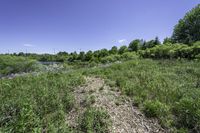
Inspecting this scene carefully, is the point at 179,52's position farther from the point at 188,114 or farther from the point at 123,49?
the point at 123,49

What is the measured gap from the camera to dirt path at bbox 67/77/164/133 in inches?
141

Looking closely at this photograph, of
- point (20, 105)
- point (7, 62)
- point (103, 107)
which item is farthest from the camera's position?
point (7, 62)

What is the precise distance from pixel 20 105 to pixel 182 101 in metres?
4.27

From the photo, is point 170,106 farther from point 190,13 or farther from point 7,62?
point 190,13

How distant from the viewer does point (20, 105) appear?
3.80m

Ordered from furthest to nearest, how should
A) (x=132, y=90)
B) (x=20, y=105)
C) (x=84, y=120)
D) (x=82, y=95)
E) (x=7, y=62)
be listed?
(x=7, y=62)
(x=132, y=90)
(x=82, y=95)
(x=20, y=105)
(x=84, y=120)

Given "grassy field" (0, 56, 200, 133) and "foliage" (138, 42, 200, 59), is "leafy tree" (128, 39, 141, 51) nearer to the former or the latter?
"foliage" (138, 42, 200, 59)

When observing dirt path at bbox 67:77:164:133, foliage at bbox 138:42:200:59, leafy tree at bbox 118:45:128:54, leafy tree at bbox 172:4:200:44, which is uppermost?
leafy tree at bbox 172:4:200:44

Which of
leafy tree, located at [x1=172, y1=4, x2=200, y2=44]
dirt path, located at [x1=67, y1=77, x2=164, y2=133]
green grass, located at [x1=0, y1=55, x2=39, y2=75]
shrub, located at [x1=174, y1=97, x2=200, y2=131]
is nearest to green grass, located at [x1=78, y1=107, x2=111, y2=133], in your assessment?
dirt path, located at [x1=67, y1=77, x2=164, y2=133]

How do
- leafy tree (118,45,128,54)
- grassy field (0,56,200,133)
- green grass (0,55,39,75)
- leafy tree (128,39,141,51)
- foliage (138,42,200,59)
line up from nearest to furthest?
grassy field (0,56,200,133) < foliage (138,42,200,59) < green grass (0,55,39,75) < leafy tree (128,39,141,51) < leafy tree (118,45,128,54)

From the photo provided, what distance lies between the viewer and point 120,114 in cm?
404

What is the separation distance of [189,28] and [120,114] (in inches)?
1447

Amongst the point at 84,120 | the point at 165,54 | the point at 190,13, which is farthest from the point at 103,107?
the point at 190,13

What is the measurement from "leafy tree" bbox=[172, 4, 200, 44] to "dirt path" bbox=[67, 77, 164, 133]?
32.7m
